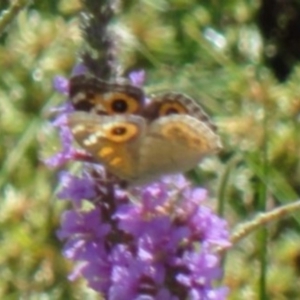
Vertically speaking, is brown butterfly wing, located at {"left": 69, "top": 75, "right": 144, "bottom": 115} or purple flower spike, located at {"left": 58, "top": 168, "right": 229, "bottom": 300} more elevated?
brown butterfly wing, located at {"left": 69, "top": 75, "right": 144, "bottom": 115}

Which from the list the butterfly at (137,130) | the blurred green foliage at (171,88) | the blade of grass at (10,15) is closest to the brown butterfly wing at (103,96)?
the butterfly at (137,130)

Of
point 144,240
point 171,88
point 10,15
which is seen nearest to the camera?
point 144,240

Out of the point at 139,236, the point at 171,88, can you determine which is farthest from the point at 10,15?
the point at 171,88

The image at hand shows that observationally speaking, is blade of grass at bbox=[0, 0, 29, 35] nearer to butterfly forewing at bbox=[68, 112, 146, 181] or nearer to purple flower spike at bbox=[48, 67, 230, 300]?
purple flower spike at bbox=[48, 67, 230, 300]

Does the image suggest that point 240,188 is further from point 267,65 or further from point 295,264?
point 267,65

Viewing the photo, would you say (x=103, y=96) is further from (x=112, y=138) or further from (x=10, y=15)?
(x=10, y=15)

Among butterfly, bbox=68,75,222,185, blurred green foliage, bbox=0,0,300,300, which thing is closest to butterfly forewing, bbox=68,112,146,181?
butterfly, bbox=68,75,222,185
